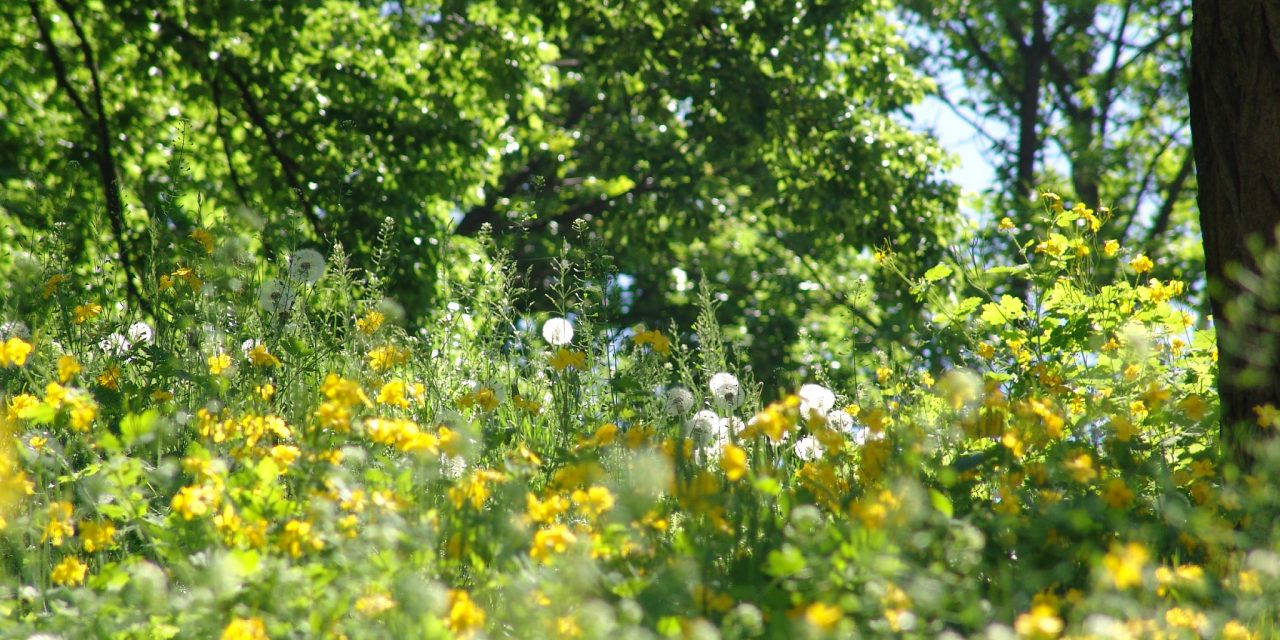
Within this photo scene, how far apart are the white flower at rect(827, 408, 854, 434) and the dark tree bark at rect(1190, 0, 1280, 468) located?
3.16 feet

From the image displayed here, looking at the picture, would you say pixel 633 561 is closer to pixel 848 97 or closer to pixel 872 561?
pixel 872 561

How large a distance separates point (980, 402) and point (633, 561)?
97 cm

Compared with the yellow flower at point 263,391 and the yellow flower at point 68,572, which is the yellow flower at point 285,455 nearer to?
the yellow flower at point 68,572

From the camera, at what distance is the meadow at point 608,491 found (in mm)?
1858

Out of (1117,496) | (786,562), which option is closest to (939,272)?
(1117,496)

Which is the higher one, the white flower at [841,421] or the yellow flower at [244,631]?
the white flower at [841,421]

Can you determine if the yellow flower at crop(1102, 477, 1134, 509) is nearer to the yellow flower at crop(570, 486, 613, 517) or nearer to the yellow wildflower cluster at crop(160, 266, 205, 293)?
the yellow flower at crop(570, 486, 613, 517)

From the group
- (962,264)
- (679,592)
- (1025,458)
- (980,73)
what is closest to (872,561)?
(679,592)

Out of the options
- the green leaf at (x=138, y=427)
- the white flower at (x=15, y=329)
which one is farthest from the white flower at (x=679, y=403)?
the white flower at (x=15, y=329)

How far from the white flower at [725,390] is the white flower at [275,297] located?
138 cm

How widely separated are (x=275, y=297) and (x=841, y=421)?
1890 millimetres

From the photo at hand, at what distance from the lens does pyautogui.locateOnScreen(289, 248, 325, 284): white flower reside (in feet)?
12.3

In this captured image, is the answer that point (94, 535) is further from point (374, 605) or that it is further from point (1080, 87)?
point (1080, 87)

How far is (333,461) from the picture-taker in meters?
2.27
